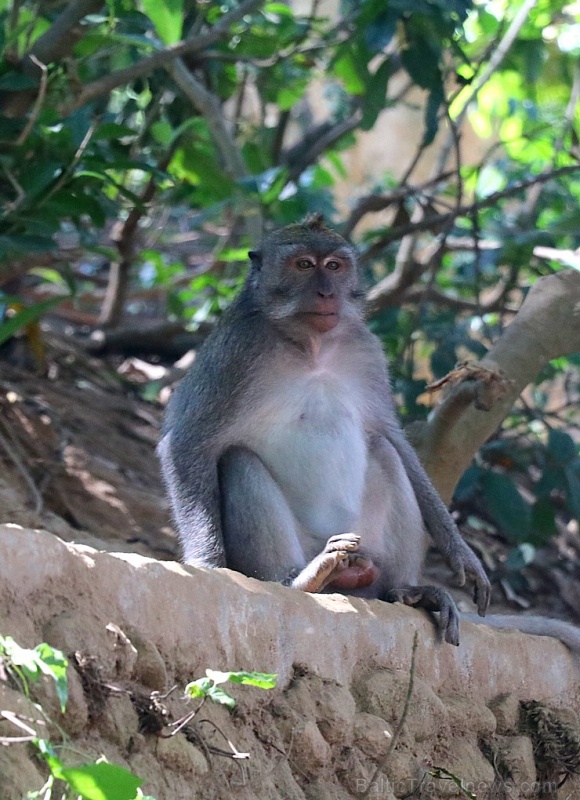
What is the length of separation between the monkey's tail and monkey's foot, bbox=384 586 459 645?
1.24 feet

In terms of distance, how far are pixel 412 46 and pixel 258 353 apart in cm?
269

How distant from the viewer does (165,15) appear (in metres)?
5.86

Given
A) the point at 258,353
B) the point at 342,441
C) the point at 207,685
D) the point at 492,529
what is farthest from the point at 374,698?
the point at 492,529

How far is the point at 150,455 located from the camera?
8.00 metres

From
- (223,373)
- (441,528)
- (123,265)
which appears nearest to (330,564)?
(441,528)

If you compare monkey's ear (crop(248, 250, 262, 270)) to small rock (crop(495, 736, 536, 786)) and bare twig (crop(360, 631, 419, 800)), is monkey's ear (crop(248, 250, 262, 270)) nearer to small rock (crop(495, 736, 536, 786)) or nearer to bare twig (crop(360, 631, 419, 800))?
bare twig (crop(360, 631, 419, 800))

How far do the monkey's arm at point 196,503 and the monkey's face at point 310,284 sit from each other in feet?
2.31

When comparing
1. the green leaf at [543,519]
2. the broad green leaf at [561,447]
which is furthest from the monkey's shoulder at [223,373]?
the green leaf at [543,519]

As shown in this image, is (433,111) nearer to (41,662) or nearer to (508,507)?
(508,507)

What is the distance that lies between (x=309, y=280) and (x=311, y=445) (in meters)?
0.71

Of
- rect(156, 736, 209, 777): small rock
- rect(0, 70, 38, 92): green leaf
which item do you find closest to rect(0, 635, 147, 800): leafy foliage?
rect(156, 736, 209, 777): small rock

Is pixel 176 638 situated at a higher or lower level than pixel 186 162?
lower

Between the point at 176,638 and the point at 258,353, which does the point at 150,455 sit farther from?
the point at 176,638

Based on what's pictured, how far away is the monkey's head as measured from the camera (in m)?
4.98
